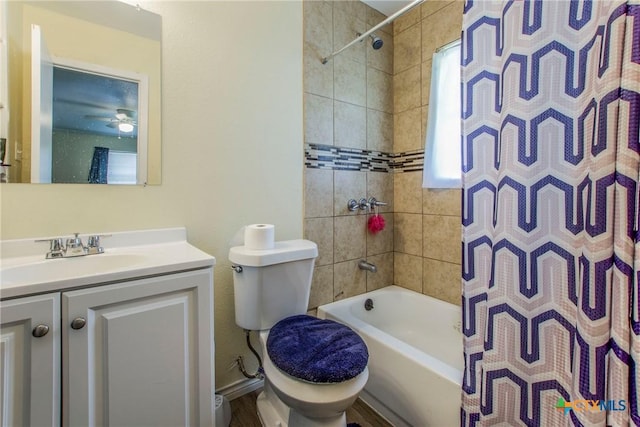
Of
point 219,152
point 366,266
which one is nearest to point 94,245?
point 219,152

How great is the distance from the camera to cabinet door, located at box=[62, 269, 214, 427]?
31.0 inches

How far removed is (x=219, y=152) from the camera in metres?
1.45

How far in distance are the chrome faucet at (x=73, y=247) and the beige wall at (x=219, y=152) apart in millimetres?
63

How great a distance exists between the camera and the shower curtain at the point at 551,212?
745mm

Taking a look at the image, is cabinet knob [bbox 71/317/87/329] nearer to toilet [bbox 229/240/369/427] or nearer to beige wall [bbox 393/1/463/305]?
toilet [bbox 229/240/369/427]

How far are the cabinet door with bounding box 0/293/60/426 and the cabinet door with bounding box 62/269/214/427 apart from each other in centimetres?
2

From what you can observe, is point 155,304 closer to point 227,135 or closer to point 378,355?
point 227,135

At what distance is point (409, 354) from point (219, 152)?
4.32ft

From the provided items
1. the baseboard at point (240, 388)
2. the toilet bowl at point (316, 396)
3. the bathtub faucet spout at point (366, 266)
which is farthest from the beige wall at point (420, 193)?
the baseboard at point (240, 388)

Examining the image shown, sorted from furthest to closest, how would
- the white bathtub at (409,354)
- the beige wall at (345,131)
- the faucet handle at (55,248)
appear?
the beige wall at (345,131)
the white bathtub at (409,354)
the faucet handle at (55,248)

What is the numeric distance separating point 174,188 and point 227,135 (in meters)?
0.37

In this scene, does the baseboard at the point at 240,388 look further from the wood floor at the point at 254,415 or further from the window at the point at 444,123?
the window at the point at 444,123

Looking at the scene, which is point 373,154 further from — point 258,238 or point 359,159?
point 258,238

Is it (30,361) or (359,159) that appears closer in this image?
(30,361)
